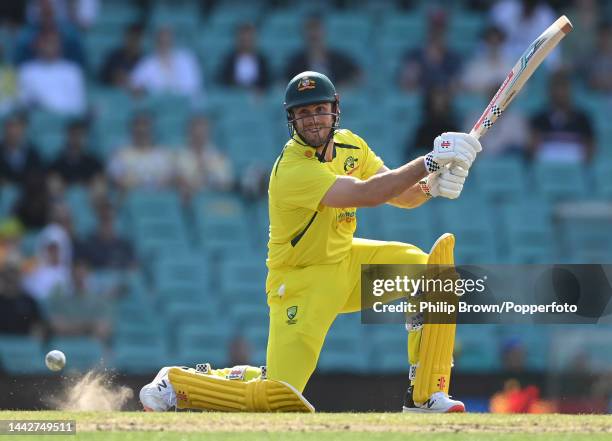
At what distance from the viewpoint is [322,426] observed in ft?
22.1

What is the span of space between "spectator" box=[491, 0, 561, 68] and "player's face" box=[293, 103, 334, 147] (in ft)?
24.2

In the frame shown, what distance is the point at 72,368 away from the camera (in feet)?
37.3

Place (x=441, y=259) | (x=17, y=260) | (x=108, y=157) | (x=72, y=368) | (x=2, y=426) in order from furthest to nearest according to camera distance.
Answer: (x=108, y=157), (x=17, y=260), (x=72, y=368), (x=441, y=259), (x=2, y=426)

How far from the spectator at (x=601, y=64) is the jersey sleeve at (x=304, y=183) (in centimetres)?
808

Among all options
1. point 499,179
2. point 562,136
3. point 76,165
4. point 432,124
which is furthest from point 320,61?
point 76,165

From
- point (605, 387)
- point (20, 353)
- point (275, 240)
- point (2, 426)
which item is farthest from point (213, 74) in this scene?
point (2, 426)

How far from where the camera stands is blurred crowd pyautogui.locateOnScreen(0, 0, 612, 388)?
489 inches

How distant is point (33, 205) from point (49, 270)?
2.50 feet

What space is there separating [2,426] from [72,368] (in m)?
4.64

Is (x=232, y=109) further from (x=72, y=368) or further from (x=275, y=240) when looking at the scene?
(x=275, y=240)

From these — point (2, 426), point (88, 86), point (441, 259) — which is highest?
point (88, 86)

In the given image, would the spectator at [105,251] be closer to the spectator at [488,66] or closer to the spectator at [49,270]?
the spectator at [49,270]

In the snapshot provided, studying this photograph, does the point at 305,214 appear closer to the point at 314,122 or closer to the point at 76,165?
the point at 314,122

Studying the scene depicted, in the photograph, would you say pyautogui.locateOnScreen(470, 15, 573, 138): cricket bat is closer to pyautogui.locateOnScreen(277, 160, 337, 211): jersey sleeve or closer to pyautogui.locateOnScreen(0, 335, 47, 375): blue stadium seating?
pyautogui.locateOnScreen(277, 160, 337, 211): jersey sleeve
